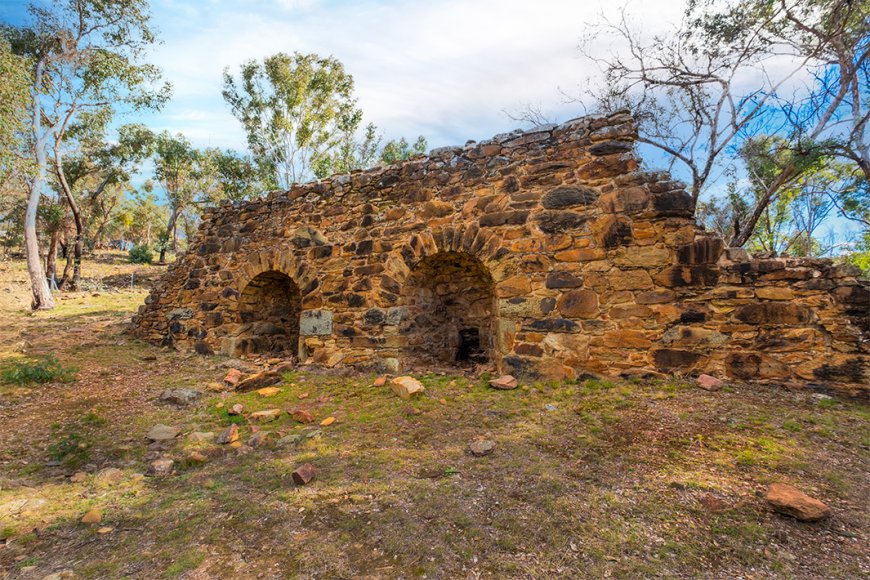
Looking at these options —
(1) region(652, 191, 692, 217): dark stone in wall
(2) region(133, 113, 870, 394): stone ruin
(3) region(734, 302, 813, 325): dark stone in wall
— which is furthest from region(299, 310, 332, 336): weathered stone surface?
(3) region(734, 302, 813, 325): dark stone in wall

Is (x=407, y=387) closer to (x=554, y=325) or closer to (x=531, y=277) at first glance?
(x=554, y=325)

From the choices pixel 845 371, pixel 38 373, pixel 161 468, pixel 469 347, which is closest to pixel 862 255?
pixel 845 371

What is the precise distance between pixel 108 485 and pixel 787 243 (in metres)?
18.0

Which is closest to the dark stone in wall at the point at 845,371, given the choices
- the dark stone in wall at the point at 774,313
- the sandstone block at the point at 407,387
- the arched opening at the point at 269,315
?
the dark stone in wall at the point at 774,313

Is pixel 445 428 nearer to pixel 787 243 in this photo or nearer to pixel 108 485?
pixel 108 485

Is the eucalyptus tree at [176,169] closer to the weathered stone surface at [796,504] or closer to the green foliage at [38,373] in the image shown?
the green foliage at [38,373]

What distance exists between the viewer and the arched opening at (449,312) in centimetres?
601

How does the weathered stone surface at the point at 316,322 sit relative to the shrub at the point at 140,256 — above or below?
below

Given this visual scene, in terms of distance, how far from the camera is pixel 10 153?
388 inches

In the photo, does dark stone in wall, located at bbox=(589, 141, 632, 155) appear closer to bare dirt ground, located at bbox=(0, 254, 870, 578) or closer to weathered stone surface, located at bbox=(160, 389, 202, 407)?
bare dirt ground, located at bbox=(0, 254, 870, 578)

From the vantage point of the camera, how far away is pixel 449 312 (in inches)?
256

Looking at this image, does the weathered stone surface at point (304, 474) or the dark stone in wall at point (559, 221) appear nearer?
the weathered stone surface at point (304, 474)

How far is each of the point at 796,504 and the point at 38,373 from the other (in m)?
8.20

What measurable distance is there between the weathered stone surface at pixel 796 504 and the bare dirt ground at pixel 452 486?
6cm
